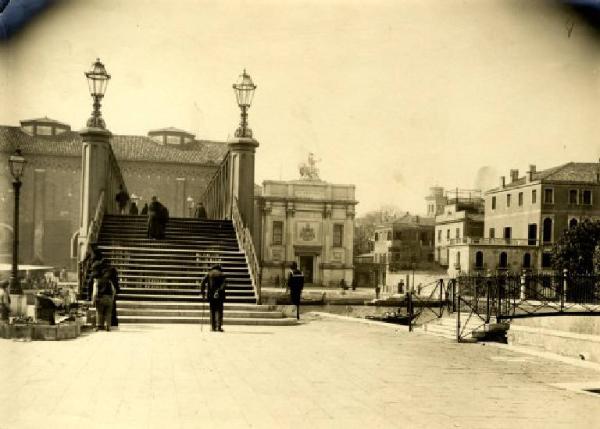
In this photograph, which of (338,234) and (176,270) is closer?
(176,270)

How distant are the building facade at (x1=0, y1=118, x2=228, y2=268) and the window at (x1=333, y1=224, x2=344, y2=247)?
12.2 metres

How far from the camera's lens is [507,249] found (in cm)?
5606

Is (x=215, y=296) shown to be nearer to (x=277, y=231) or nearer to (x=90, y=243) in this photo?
(x=90, y=243)

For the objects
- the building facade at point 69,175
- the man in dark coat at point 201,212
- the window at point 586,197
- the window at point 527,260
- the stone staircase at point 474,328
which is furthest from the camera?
the building facade at point 69,175

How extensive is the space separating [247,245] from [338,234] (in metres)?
51.5

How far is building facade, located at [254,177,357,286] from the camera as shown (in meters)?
67.9

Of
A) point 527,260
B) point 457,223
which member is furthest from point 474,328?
point 457,223

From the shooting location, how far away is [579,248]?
42.2 meters

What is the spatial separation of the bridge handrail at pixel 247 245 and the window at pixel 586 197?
3666 centimetres

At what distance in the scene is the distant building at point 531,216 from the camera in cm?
4984

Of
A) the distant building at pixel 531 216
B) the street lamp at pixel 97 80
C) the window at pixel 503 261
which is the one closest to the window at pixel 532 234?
the distant building at pixel 531 216

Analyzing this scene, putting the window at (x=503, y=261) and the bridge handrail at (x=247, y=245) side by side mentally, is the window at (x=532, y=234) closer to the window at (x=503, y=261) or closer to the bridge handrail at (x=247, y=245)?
the window at (x=503, y=261)

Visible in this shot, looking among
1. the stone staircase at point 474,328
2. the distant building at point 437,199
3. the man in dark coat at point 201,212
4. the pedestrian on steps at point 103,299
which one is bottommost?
the stone staircase at point 474,328

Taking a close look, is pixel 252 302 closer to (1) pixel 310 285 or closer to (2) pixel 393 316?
(2) pixel 393 316
